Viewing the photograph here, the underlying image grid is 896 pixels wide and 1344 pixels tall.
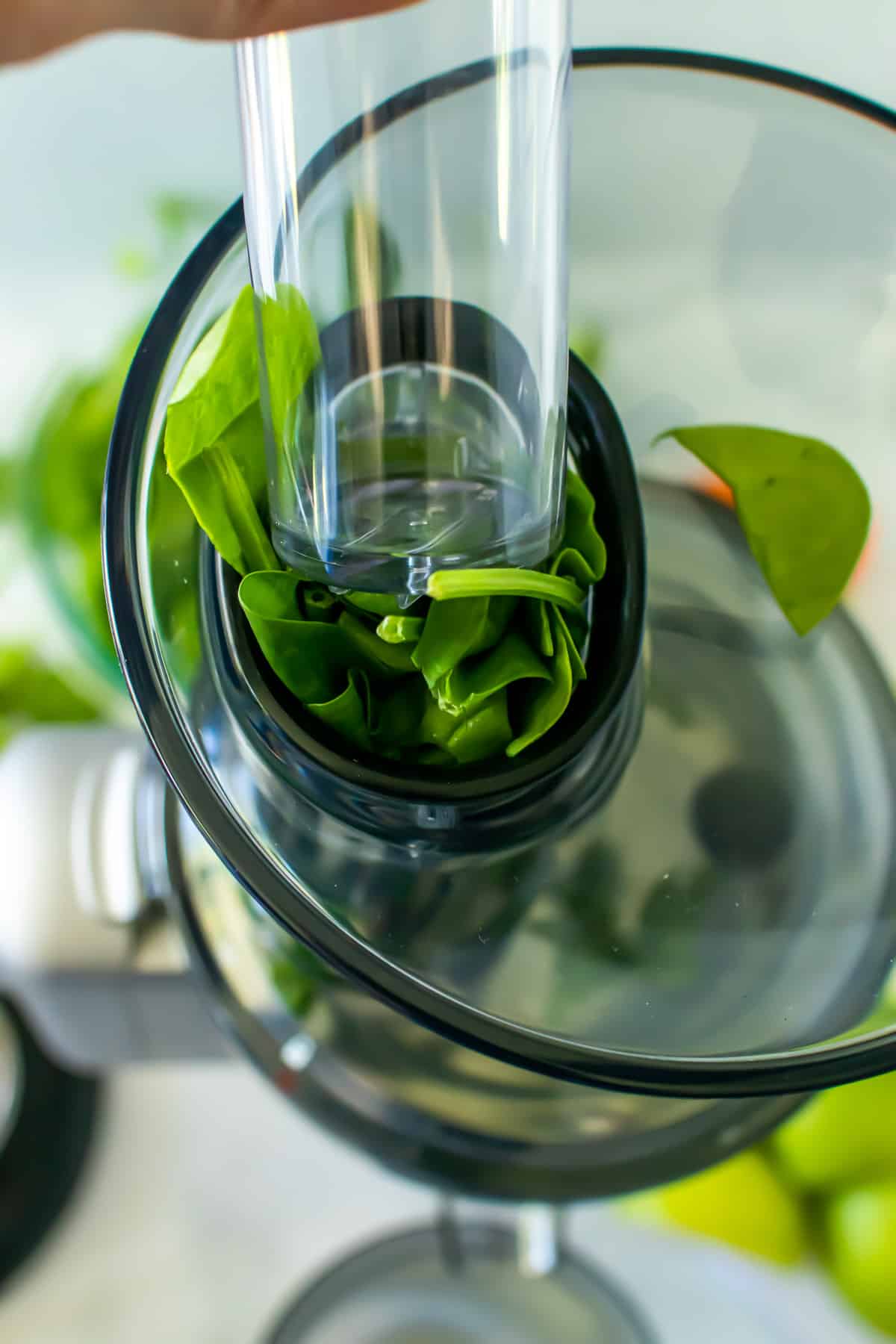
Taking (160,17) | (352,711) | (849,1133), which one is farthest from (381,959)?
(849,1133)

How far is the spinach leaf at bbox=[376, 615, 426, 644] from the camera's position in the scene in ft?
0.59

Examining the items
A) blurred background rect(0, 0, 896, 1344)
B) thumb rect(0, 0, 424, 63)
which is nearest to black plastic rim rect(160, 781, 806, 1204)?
blurred background rect(0, 0, 896, 1344)

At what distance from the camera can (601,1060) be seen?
15 cm

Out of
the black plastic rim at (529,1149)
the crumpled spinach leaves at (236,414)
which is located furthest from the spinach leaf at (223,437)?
the black plastic rim at (529,1149)

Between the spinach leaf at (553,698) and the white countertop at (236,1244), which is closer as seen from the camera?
the spinach leaf at (553,698)

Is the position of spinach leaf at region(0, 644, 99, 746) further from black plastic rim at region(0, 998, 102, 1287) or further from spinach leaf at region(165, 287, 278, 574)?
spinach leaf at region(165, 287, 278, 574)

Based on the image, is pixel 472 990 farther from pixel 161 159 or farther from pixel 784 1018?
pixel 161 159

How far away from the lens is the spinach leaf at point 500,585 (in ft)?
0.54

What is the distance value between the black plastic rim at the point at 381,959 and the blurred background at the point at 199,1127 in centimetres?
21

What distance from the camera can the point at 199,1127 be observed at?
0.46m

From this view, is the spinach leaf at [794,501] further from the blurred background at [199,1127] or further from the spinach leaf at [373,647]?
the blurred background at [199,1127]

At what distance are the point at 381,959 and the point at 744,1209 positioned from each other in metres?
0.30

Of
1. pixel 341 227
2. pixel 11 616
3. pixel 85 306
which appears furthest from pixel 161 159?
pixel 341 227

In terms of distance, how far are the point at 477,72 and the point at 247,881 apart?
12cm
